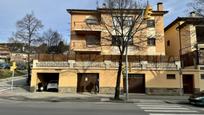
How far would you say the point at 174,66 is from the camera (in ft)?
102

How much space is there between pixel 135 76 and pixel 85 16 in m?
12.7

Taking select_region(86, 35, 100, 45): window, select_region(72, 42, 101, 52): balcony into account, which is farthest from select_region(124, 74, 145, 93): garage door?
select_region(86, 35, 100, 45): window

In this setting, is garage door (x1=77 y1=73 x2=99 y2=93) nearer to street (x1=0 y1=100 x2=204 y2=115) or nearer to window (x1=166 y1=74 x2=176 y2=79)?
window (x1=166 y1=74 x2=176 y2=79)

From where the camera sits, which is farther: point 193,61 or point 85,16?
point 85,16

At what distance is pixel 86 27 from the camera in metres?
37.7

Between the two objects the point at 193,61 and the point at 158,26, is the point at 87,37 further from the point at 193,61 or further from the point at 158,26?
the point at 193,61

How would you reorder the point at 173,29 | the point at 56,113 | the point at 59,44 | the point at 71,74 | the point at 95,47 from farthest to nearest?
the point at 59,44
the point at 173,29
the point at 95,47
the point at 71,74
the point at 56,113

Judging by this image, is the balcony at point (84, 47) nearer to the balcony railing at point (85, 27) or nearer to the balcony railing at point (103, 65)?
the balcony railing at point (85, 27)

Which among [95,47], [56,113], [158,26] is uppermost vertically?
[158,26]

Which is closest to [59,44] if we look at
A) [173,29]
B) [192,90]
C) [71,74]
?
[173,29]

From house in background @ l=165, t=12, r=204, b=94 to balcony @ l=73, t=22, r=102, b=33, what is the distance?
11205mm

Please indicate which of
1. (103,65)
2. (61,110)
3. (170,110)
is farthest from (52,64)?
(170,110)

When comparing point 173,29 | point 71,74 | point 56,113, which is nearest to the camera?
point 56,113

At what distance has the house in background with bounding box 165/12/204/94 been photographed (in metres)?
30.5
